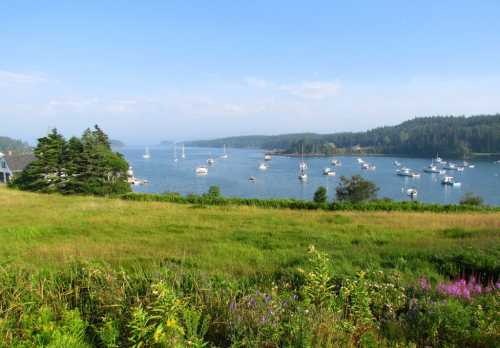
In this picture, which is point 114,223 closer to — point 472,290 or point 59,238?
point 59,238

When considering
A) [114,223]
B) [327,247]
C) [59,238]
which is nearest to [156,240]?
[59,238]

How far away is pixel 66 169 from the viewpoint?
35.8 meters

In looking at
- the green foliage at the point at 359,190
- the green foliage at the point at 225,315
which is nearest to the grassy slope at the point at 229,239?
the green foliage at the point at 225,315

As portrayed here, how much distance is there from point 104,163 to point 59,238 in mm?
30542

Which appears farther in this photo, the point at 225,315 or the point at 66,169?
the point at 66,169

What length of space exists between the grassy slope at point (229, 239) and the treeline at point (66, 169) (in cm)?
2103

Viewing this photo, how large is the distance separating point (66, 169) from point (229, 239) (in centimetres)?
3212

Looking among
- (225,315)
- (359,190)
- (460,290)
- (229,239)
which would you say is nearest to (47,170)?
(229,239)

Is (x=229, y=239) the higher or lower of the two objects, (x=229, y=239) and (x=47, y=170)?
the lower

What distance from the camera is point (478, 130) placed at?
445 ft

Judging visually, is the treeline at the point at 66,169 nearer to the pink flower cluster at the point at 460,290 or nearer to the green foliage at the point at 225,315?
the green foliage at the point at 225,315

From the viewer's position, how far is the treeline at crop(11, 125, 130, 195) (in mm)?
34781

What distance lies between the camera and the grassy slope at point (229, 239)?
21.6 feet

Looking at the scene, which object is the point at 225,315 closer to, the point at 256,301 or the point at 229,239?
the point at 256,301
